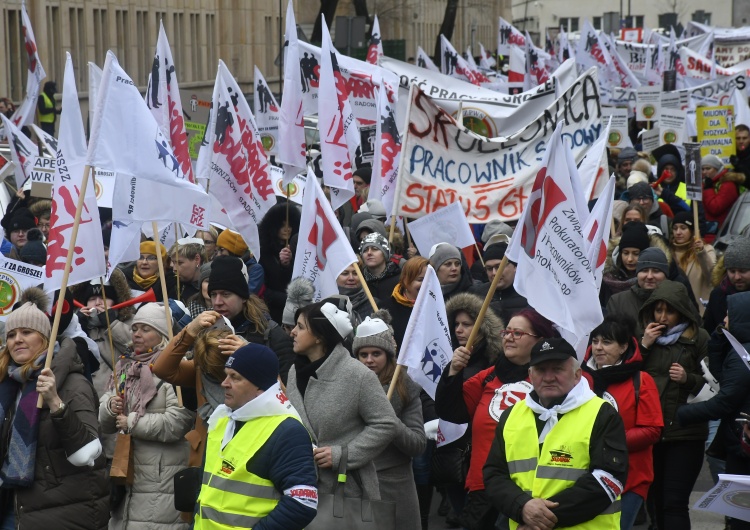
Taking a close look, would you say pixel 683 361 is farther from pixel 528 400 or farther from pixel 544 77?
pixel 544 77

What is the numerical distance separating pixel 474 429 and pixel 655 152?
36.6 feet

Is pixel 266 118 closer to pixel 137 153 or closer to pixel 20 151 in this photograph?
pixel 20 151

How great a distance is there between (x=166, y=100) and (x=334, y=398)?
4991 millimetres

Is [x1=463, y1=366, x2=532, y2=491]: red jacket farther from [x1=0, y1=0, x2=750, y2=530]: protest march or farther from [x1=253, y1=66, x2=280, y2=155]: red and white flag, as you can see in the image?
[x1=253, y1=66, x2=280, y2=155]: red and white flag

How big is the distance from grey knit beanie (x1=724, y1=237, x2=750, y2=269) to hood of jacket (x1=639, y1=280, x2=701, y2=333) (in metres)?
0.77

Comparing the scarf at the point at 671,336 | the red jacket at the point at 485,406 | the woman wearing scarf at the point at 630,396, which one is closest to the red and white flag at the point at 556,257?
the woman wearing scarf at the point at 630,396

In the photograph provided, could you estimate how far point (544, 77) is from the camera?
2375 centimetres

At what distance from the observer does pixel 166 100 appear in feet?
33.9

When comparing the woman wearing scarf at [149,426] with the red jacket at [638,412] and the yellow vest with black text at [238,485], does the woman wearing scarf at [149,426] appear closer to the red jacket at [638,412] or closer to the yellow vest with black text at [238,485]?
the yellow vest with black text at [238,485]

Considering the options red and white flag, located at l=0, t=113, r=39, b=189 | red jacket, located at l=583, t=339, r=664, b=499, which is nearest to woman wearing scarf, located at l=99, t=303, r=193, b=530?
red jacket, located at l=583, t=339, r=664, b=499

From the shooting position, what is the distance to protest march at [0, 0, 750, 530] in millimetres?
5102

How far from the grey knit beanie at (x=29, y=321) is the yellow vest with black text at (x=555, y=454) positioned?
2.14 meters

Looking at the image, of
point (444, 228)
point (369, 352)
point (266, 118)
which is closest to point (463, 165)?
point (444, 228)

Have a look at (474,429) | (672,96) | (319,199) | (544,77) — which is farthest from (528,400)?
(544,77)
